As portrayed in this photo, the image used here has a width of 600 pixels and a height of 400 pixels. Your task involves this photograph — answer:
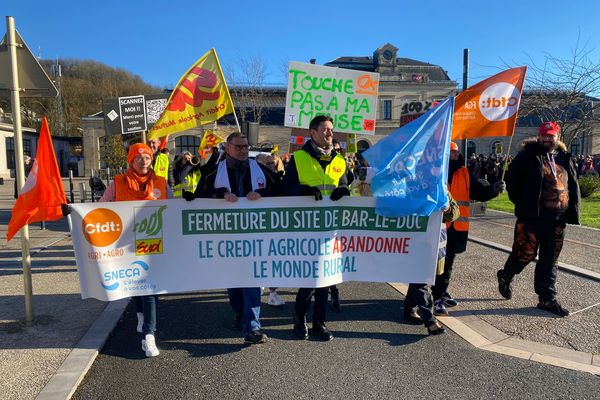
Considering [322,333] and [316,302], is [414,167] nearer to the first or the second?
[316,302]

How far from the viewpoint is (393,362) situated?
147 inches

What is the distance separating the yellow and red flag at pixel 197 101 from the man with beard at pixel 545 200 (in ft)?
12.1

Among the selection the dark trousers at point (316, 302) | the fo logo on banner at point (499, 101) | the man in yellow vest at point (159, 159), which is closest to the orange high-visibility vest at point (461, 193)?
the fo logo on banner at point (499, 101)

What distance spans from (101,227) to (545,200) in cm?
453

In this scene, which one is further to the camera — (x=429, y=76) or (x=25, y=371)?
(x=429, y=76)

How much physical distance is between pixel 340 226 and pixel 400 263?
2.21 feet

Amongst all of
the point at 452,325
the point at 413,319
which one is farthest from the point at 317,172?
the point at 452,325

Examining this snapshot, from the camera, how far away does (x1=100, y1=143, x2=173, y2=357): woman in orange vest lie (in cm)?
392

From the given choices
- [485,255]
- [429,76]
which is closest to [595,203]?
[485,255]

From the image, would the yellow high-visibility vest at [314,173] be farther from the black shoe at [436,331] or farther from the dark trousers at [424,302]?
the black shoe at [436,331]

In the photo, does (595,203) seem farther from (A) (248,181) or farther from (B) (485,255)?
(A) (248,181)

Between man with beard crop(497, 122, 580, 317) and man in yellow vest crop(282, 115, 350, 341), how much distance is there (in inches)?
86.3

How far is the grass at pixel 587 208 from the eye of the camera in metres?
11.5

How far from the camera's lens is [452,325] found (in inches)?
178
